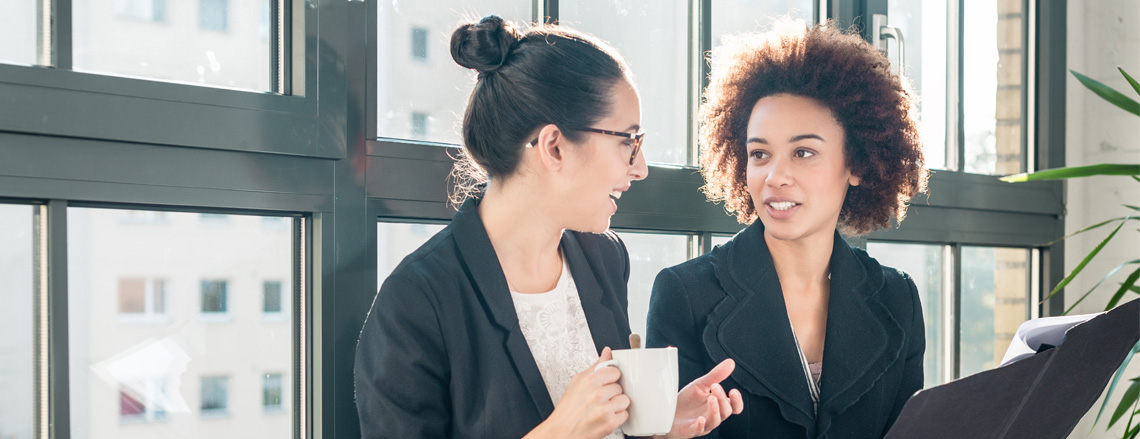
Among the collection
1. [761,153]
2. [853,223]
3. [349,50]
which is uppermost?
[349,50]

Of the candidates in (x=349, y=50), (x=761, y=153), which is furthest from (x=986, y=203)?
(x=349, y=50)

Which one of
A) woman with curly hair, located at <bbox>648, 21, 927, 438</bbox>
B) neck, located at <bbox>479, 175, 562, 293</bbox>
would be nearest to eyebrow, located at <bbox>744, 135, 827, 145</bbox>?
woman with curly hair, located at <bbox>648, 21, 927, 438</bbox>

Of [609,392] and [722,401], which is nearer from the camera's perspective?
[609,392]

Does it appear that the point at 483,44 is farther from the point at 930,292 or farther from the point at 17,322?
the point at 930,292

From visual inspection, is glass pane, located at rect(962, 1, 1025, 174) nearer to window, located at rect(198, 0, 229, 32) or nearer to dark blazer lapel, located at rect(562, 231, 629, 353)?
dark blazer lapel, located at rect(562, 231, 629, 353)

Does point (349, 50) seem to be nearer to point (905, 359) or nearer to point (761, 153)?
point (761, 153)

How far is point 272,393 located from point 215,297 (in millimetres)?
184

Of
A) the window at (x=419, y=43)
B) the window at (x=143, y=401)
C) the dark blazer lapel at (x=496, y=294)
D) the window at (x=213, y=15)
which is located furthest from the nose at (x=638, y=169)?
the window at (x=143, y=401)

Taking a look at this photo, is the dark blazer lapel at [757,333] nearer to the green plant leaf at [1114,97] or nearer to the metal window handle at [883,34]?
the green plant leaf at [1114,97]

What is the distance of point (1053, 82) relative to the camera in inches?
101

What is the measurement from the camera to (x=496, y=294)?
1320 millimetres

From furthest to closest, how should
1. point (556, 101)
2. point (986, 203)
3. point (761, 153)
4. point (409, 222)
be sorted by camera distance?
1. point (986, 203)
2. point (761, 153)
3. point (409, 222)
4. point (556, 101)

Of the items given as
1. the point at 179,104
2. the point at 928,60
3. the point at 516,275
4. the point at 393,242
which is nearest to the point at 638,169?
the point at 516,275

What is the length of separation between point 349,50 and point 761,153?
2.54 feet
